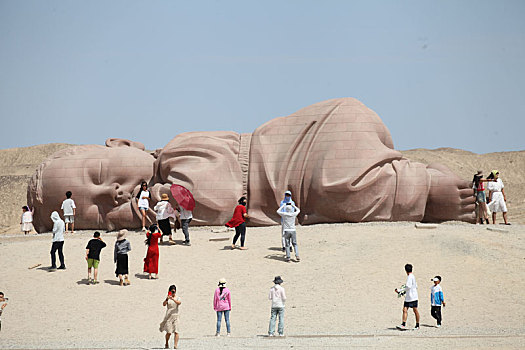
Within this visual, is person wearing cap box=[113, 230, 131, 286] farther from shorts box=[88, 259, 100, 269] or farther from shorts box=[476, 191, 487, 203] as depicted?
shorts box=[476, 191, 487, 203]

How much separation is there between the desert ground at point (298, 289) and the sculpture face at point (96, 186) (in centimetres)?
135

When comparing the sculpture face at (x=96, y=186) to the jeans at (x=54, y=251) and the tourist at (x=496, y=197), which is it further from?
the tourist at (x=496, y=197)

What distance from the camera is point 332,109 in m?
20.9

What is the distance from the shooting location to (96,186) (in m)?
21.3

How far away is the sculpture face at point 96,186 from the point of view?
2108cm

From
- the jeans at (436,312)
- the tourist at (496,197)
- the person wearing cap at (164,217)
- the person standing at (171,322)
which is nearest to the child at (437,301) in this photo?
the jeans at (436,312)

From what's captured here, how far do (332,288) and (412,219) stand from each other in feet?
20.9

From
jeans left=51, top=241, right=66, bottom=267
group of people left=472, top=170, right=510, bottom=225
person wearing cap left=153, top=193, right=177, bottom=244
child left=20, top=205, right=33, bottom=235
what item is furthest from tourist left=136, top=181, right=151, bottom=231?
group of people left=472, top=170, right=510, bottom=225

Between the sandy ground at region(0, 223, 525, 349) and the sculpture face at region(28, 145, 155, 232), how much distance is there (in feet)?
7.51

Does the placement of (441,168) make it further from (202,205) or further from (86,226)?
(86,226)

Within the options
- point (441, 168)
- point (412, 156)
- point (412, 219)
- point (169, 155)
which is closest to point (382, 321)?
point (412, 219)

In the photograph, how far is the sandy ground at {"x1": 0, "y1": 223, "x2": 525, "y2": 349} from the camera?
1162cm

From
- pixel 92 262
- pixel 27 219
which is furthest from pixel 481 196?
pixel 27 219

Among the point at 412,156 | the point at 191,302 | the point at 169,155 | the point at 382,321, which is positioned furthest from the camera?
the point at 412,156
